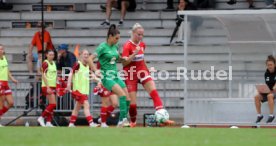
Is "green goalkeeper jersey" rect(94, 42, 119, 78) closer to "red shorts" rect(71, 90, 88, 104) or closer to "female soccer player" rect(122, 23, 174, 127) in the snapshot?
"female soccer player" rect(122, 23, 174, 127)

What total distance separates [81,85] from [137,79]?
495 cm

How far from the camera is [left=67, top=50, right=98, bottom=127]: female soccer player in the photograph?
1059 inches

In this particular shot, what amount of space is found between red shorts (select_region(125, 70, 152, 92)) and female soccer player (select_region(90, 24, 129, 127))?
1.62 ft

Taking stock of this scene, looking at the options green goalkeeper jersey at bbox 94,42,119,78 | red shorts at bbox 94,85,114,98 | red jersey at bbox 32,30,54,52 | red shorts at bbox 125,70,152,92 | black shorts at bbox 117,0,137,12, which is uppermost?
black shorts at bbox 117,0,137,12

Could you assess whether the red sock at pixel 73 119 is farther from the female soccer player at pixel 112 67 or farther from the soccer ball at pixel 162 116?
the soccer ball at pixel 162 116

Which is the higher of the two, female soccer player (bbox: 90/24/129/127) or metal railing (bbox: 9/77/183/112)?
female soccer player (bbox: 90/24/129/127)

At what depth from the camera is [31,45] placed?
3152cm

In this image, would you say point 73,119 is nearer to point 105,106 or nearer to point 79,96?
point 79,96

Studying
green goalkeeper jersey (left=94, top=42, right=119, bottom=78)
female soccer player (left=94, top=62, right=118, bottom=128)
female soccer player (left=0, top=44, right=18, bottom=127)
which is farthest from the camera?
female soccer player (left=0, top=44, right=18, bottom=127)

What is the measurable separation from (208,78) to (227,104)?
863mm

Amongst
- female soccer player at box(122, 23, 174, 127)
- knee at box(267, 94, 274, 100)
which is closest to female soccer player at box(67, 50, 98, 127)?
female soccer player at box(122, 23, 174, 127)

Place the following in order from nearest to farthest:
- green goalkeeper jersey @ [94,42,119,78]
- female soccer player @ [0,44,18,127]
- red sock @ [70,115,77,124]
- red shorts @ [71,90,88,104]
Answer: green goalkeeper jersey @ [94,42,119,78] → red sock @ [70,115,77,124] → red shorts @ [71,90,88,104] → female soccer player @ [0,44,18,127]
